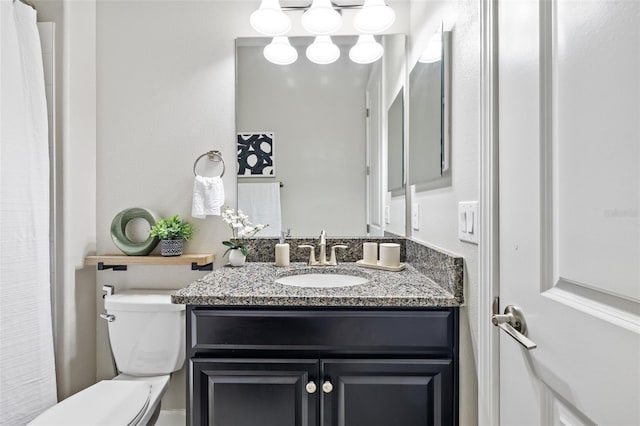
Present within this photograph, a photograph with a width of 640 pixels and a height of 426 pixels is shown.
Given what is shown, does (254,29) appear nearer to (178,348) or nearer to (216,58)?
(216,58)

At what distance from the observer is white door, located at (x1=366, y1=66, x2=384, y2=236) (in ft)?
5.56

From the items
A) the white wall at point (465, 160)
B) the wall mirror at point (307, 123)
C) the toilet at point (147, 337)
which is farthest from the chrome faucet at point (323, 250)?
the toilet at point (147, 337)

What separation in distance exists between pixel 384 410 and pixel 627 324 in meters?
0.75

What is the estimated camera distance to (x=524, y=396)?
2.36 feet

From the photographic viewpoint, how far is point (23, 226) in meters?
1.40

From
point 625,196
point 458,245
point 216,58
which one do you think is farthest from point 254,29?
point 625,196

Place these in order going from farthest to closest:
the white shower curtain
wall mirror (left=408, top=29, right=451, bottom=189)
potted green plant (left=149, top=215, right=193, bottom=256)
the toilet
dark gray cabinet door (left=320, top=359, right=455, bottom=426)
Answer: potted green plant (left=149, top=215, right=193, bottom=256) < the toilet < the white shower curtain < wall mirror (left=408, top=29, right=451, bottom=189) < dark gray cabinet door (left=320, top=359, right=455, bottom=426)

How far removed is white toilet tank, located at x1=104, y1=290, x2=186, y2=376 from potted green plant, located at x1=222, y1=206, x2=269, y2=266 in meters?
0.33

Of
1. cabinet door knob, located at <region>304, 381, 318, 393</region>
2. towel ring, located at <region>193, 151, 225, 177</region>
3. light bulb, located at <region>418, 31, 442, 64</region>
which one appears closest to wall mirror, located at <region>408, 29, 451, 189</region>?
light bulb, located at <region>418, 31, 442, 64</region>

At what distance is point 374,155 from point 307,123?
1.24 ft

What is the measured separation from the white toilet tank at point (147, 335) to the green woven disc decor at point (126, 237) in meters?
0.24

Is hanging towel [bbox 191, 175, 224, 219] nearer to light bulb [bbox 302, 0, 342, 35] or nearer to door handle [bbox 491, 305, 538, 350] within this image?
light bulb [bbox 302, 0, 342, 35]

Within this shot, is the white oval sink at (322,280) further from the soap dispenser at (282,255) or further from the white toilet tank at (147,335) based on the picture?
the white toilet tank at (147,335)

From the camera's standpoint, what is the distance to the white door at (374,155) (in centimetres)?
169
